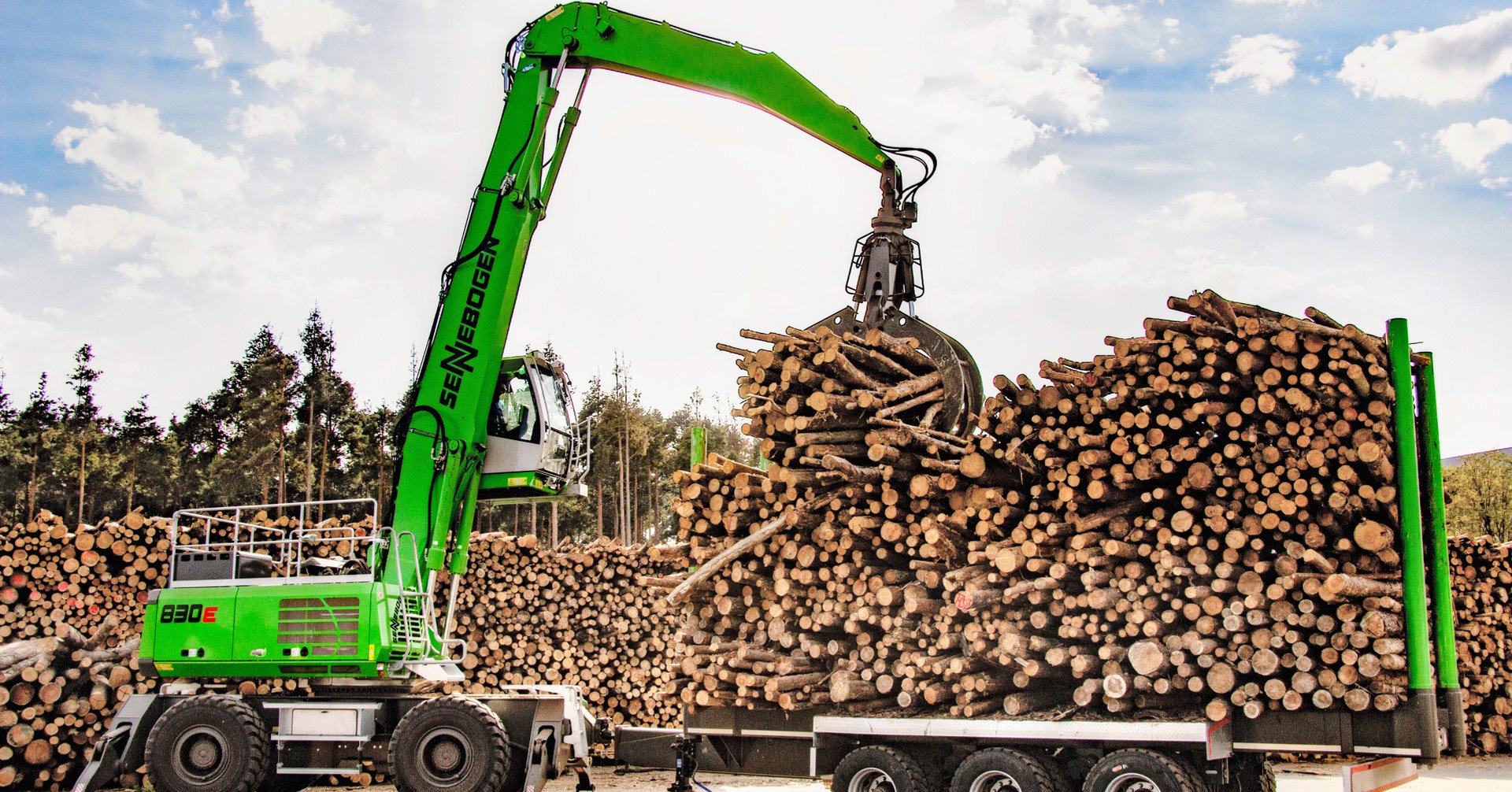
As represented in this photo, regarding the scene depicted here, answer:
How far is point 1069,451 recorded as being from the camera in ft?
26.9

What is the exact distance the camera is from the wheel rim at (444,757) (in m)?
9.17

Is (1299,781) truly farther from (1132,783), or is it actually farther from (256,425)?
(256,425)

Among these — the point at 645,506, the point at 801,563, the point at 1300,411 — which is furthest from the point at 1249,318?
the point at 645,506

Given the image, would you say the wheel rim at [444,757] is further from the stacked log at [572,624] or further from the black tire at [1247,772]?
the black tire at [1247,772]

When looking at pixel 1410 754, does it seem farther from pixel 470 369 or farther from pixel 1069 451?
pixel 470 369

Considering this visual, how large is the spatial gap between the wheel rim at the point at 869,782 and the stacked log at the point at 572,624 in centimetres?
602

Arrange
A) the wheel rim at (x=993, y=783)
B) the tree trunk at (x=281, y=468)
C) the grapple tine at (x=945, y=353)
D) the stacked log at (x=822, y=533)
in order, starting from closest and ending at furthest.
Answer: the wheel rim at (x=993, y=783), the stacked log at (x=822, y=533), the grapple tine at (x=945, y=353), the tree trunk at (x=281, y=468)

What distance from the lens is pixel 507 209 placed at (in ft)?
36.4

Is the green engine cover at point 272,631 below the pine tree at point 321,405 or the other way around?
below

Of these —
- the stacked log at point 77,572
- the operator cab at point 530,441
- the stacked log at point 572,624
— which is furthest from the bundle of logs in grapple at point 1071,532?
the stacked log at point 77,572

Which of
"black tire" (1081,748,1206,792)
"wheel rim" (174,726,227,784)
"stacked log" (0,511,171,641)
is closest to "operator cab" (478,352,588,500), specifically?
"wheel rim" (174,726,227,784)

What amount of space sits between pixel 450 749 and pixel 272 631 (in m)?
1.75

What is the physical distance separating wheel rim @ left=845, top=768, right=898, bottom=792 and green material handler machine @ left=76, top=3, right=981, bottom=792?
2519mm

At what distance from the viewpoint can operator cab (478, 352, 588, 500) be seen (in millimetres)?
10688
